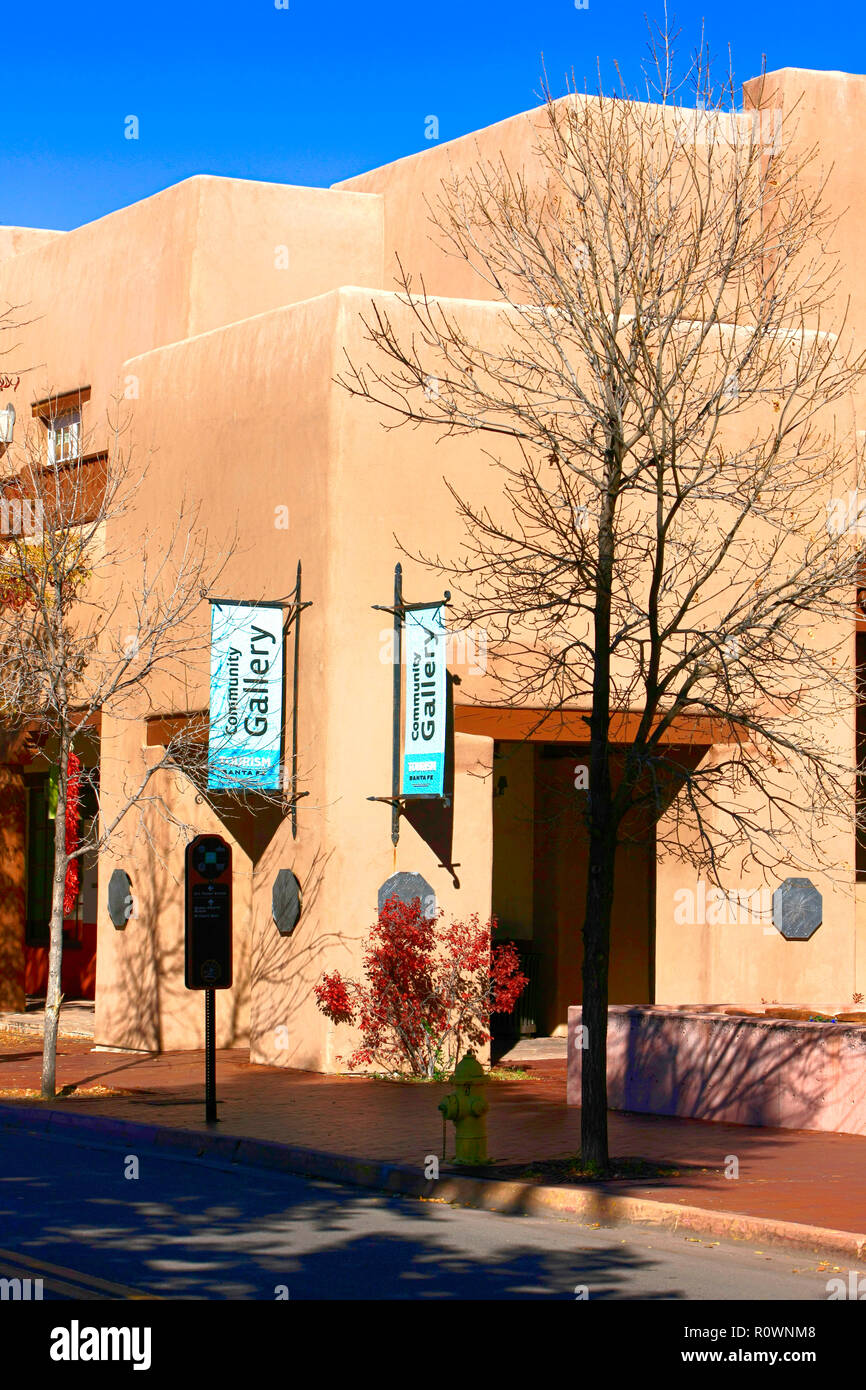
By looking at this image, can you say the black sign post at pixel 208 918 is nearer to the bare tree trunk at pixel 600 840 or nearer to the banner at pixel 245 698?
the banner at pixel 245 698

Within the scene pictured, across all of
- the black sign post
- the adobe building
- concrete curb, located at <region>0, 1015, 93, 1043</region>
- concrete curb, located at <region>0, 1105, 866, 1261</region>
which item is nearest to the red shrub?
the adobe building

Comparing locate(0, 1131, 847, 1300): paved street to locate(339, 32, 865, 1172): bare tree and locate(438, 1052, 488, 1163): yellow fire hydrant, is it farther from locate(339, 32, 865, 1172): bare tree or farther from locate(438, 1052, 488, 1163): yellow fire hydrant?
locate(339, 32, 865, 1172): bare tree

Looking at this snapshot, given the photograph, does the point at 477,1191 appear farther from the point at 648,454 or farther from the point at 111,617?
the point at 111,617

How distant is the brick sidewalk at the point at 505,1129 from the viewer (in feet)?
36.8

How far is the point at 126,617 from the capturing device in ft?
69.1

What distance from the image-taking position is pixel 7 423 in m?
24.6

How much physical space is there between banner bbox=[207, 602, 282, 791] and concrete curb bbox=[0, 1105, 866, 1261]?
14.6 ft

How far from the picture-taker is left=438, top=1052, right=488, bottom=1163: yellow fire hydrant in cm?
1208

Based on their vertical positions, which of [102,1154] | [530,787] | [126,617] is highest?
[126,617]

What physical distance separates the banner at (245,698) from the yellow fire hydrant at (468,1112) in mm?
6697

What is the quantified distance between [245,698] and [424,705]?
2.08 m
